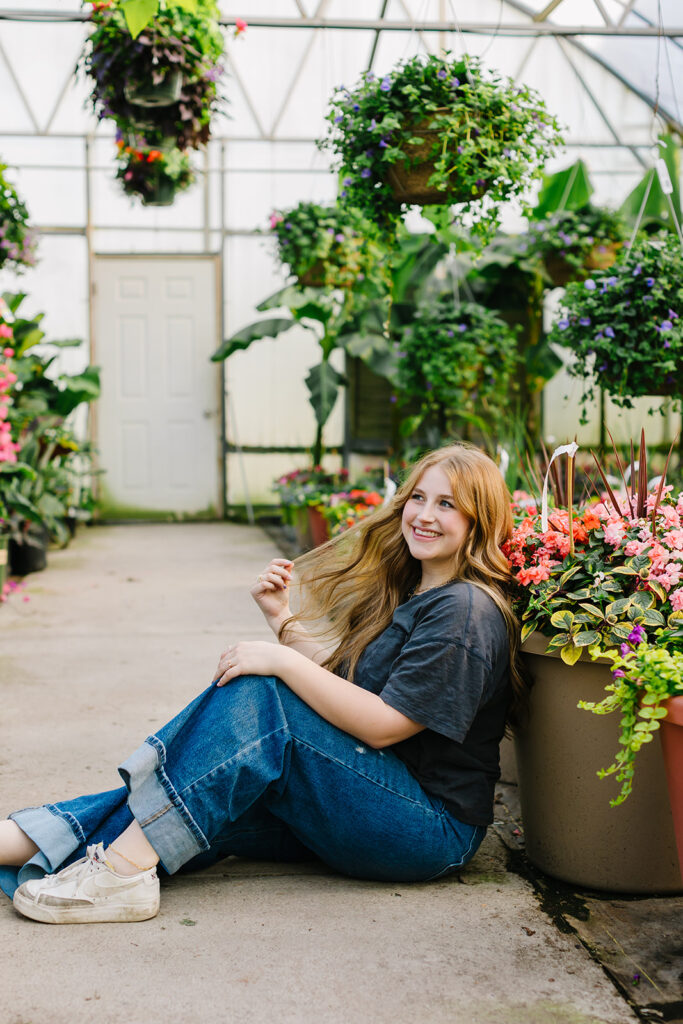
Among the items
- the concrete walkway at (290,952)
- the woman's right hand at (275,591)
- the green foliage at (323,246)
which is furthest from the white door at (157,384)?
the woman's right hand at (275,591)

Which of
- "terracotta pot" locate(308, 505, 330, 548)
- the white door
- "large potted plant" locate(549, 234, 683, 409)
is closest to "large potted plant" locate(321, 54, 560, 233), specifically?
"large potted plant" locate(549, 234, 683, 409)

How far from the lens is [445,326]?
5707 mm

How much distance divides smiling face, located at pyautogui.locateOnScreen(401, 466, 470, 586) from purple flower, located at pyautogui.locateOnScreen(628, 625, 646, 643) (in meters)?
0.42

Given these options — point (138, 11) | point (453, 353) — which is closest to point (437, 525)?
point (138, 11)

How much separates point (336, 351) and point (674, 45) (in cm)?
351

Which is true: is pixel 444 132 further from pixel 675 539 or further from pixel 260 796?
pixel 260 796

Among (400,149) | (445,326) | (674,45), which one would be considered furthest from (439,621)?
(674,45)

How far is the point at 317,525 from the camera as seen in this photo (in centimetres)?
616

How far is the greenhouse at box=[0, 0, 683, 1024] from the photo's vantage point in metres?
1.80

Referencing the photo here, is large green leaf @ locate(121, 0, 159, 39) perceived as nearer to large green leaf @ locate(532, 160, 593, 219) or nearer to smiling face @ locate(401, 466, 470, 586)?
smiling face @ locate(401, 466, 470, 586)

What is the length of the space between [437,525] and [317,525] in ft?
13.7

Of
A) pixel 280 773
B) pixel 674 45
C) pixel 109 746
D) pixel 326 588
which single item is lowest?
pixel 109 746

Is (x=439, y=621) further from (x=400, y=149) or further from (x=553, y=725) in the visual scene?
(x=400, y=149)

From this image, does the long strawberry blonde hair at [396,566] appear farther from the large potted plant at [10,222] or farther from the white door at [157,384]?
the white door at [157,384]
